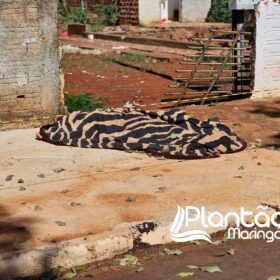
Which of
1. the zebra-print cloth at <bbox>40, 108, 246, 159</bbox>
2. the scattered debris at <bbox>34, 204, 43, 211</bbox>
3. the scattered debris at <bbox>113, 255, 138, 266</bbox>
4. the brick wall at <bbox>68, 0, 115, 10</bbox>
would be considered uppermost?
the brick wall at <bbox>68, 0, 115, 10</bbox>

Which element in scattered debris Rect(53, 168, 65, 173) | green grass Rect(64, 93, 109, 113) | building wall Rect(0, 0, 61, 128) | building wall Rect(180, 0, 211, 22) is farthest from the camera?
building wall Rect(180, 0, 211, 22)

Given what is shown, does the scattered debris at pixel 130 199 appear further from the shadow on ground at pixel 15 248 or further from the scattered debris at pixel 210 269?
the scattered debris at pixel 210 269

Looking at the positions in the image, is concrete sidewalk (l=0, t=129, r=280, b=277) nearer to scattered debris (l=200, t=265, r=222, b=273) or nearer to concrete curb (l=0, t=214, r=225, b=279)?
concrete curb (l=0, t=214, r=225, b=279)

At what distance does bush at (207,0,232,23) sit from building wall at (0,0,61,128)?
2157 centimetres

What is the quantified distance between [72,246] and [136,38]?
20.7 m

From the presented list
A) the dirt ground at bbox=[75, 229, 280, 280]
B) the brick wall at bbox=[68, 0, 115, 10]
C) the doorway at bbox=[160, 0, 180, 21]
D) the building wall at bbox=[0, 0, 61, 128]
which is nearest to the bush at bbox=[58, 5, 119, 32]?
the brick wall at bbox=[68, 0, 115, 10]

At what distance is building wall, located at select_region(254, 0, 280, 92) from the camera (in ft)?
41.0

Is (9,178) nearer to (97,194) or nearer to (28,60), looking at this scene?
(97,194)

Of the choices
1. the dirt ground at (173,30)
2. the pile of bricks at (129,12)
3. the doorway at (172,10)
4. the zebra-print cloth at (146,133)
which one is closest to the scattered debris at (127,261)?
the zebra-print cloth at (146,133)

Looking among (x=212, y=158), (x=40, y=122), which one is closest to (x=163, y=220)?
(x=212, y=158)

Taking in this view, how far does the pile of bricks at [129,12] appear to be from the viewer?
31.3 meters

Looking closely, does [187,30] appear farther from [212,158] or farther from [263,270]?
[263,270]

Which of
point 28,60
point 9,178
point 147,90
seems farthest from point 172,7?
point 9,178

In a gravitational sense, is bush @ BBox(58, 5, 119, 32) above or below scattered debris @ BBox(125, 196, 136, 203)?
above
